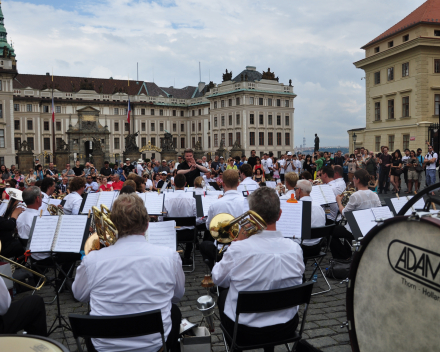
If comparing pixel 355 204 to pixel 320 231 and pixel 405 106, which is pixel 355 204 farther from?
pixel 405 106

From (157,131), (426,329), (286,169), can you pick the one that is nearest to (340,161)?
(286,169)

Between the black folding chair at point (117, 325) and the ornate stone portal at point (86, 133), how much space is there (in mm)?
67946

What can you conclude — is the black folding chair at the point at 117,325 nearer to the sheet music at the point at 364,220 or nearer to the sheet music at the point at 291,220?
the sheet music at the point at 291,220

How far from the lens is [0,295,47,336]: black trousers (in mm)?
3334

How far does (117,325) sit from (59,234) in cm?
254

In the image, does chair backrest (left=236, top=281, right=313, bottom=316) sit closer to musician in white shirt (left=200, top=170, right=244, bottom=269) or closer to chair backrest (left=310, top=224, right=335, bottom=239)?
chair backrest (left=310, top=224, right=335, bottom=239)

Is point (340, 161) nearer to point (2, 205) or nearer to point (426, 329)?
point (2, 205)

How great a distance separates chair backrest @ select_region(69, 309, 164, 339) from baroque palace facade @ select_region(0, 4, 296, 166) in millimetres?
66365

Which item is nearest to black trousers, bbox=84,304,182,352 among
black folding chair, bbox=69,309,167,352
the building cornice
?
black folding chair, bbox=69,309,167,352

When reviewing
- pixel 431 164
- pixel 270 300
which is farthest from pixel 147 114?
pixel 270 300

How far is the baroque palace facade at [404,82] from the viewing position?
31.8 meters

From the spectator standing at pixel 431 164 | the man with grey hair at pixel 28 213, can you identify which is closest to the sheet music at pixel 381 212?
the man with grey hair at pixel 28 213

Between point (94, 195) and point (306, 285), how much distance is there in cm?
547

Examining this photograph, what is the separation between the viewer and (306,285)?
2951mm
